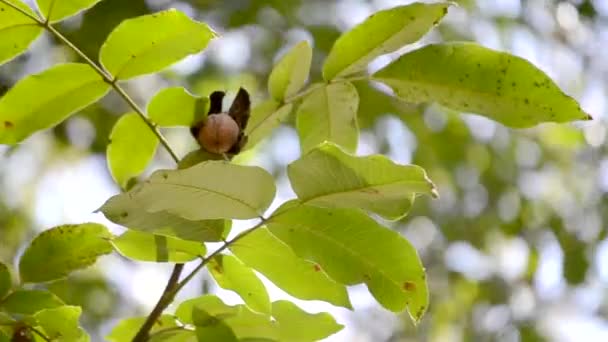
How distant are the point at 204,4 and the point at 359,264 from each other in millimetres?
1170

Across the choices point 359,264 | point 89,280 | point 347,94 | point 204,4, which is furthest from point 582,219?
point 359,264

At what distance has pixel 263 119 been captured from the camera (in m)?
0.71

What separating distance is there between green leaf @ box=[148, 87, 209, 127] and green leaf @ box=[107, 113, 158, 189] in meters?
0.04

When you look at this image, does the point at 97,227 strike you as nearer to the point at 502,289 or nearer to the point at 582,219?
the point at 582,219

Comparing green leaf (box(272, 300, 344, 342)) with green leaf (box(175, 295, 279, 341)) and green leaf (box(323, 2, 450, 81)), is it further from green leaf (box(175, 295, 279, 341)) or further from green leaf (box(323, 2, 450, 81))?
green leaf (box(323, 2, 450, 81))

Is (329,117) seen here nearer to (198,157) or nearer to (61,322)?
(198,157)

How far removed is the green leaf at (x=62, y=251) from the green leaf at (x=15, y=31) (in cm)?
12

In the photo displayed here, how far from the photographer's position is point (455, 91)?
0.64 meters

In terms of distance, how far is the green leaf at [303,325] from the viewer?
2.03 feet

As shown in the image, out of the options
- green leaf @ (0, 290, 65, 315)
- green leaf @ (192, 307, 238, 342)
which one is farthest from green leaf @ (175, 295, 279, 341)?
green leaf @ (0, 290, 65, 315)

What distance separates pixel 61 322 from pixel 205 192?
0.12 meters

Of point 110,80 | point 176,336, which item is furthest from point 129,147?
point 176,336

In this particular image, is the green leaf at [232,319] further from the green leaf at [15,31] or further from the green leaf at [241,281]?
the green leaf at [15,31]

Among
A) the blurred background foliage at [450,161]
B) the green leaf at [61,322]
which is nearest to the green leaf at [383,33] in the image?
the green leaf at [61,322]
